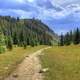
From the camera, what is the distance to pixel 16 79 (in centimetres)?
2495

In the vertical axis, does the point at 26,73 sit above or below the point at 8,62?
above

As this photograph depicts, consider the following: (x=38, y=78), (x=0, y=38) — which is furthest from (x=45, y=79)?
(x=0, y=38)

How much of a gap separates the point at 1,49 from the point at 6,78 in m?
57.3

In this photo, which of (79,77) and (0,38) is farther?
(0,38)

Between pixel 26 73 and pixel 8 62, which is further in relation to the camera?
pixel 8 62

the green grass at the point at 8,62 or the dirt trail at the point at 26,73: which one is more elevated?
the dirt trail at the point at 26,73

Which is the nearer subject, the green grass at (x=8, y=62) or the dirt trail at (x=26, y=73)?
the dirt trail at (x=26, y=73)

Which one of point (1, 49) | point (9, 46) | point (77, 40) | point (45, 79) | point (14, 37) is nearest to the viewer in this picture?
point (45, 79)

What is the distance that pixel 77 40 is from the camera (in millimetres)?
173625

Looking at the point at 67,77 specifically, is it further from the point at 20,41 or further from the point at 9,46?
the point at 20,41

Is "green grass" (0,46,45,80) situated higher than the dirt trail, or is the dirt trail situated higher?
the dirt trail

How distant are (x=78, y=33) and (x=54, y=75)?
150594 mm

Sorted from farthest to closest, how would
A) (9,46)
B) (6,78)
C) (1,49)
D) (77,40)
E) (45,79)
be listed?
(77,40), (9,46), (1,49), (6,78), (45,79)

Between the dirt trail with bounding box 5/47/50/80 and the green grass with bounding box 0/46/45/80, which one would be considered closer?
the dirt trail with bounding box 5/47/50/80
